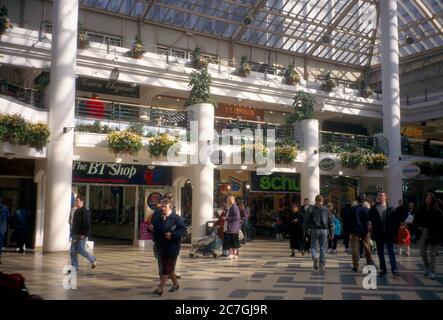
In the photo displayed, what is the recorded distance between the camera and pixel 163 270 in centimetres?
721

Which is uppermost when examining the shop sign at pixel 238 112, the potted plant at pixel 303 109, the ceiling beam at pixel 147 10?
the ceiling beam at pixel 147 10

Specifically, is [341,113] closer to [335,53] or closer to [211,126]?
[335,53]

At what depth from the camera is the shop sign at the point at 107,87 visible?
64.0ft

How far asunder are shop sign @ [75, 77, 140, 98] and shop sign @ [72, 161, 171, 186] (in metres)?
4.03

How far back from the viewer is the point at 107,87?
790 inches

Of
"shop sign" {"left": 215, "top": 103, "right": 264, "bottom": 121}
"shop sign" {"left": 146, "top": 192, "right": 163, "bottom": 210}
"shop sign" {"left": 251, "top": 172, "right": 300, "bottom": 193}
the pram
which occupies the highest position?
"shop sign" {"left": 215, "top": 103, "right": 264, "bottom": 121}

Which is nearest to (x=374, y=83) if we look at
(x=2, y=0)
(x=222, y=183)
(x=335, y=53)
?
(x=335, y=53)

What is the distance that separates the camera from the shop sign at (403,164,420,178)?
20391 mm

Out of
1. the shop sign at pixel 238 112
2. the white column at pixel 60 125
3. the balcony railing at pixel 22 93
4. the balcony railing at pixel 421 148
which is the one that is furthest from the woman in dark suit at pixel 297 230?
the balcony railing at pixel 421 148

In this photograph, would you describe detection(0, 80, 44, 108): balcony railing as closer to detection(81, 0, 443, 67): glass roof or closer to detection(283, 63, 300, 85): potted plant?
detection(81, 0, 443, 67): glass roof

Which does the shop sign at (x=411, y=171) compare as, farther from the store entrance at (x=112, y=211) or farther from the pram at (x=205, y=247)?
the store entrance at (x=112, y=211)

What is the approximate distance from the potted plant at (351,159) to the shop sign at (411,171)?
2.06 metres

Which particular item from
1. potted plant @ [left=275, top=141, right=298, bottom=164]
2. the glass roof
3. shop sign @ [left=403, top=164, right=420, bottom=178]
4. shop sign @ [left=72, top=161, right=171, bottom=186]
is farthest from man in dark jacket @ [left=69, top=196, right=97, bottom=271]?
shop sign @ [left=403, top=164, right=420, bottom=178]
